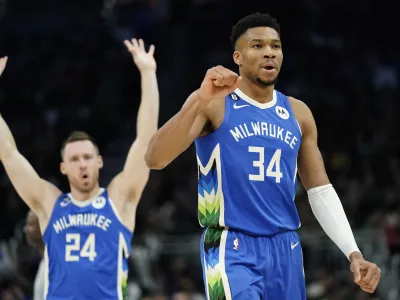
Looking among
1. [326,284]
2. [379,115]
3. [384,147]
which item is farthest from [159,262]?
[379,115]

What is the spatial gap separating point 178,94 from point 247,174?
39.8ft

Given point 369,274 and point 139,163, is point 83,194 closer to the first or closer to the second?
point 139,163

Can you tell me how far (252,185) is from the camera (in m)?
6.12

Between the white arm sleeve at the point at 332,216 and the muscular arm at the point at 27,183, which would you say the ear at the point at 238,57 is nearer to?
the white arm sleeve at the point at 332,216

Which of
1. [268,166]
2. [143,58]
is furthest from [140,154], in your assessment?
[268,166]

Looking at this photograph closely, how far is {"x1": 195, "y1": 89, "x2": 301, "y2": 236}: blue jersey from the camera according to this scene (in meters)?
6.11

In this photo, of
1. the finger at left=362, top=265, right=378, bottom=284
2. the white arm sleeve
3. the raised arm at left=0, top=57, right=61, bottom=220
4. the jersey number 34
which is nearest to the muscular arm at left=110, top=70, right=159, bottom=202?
the raised arm at left=0, top=57, right=61, bottom=220

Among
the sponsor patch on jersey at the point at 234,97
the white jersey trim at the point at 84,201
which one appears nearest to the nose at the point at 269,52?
the sponsor patch on jersey at the point at 234,97

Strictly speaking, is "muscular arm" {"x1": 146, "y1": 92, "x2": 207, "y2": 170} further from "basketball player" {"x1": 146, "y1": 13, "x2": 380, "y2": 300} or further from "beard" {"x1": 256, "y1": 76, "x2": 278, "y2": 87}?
"beard" {"x1": 256, "y1": 76, "x2": 278, "y2": 87}

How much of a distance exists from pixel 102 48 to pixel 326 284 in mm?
8174

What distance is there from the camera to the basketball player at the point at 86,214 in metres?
8.05

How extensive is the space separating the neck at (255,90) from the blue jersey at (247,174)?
13cm

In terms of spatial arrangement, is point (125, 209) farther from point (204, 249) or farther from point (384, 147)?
point (384, 147)

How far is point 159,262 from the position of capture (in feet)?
43.1
